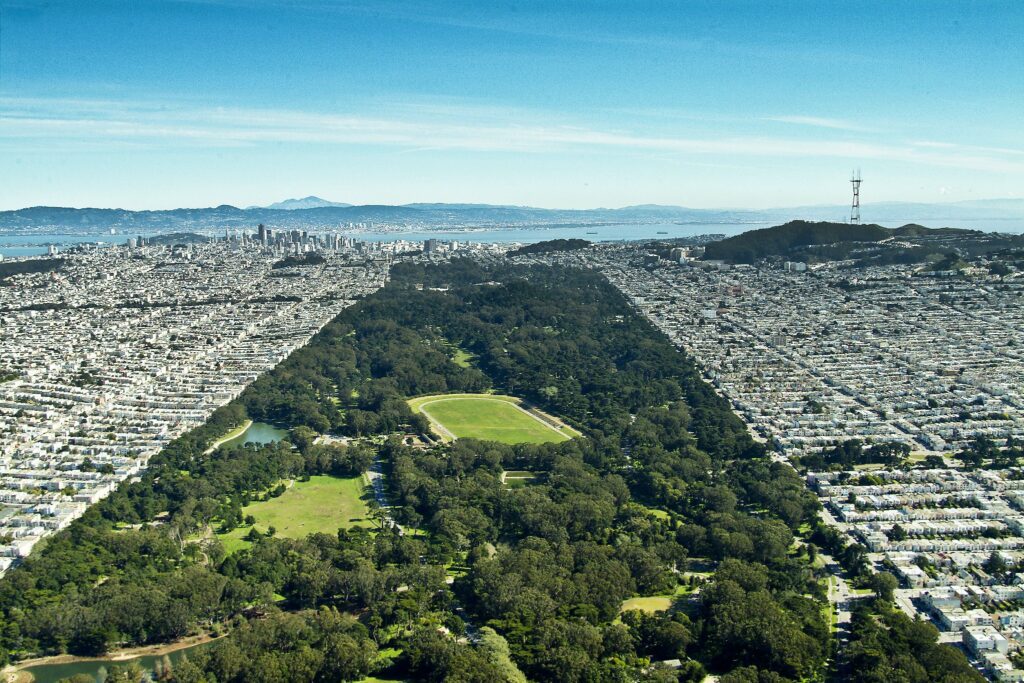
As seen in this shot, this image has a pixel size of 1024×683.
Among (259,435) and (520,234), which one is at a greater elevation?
(520,234)

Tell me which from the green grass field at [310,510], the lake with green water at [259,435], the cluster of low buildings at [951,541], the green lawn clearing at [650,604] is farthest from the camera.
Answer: the lake with green water at [259,435]

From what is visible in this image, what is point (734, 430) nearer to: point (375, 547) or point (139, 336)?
point (375, 547)

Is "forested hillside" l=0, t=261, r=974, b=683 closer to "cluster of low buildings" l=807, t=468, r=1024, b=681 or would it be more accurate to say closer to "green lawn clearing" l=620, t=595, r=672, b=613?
"green lawn clearing" l=620, t=595, r=672, b=613

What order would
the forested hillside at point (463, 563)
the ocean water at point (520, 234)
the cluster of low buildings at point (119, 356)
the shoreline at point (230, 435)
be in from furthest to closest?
the ocean water at point (520, 234) → the shoreline at point (230, 435) → the cluster of low buildings at point (119, 356) → the forested hillside at point (463, 563)

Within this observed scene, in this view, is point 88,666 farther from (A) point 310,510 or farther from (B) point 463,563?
(A) point 310,510

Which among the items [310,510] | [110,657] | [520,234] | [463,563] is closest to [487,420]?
[310,510]

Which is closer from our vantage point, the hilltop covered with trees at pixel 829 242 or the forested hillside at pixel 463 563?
the forested hillside at pixel 463 563

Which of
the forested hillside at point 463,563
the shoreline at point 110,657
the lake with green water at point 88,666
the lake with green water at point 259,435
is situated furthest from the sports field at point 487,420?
the lake with green water at point 88,666

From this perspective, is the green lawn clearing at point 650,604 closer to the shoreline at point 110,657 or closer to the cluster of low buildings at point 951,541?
the cluster of low buildings at point 951,541
